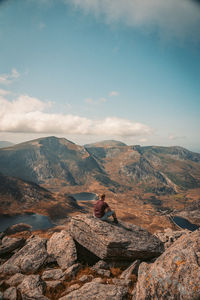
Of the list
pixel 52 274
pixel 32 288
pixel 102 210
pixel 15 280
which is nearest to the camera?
pixel 32 288

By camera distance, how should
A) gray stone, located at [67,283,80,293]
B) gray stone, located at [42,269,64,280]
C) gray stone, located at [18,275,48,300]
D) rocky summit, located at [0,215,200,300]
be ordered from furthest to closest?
gray stone, located at [42,269,64,280] → gray stone, located at [67,283,80,293] → gray stone, located at [18,275,48,300] → rocky summit, located at [0,215,200,300]

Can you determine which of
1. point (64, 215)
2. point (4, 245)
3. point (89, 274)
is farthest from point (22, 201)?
point (89, 274)

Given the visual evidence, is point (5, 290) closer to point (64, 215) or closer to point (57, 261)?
point (57, 261)

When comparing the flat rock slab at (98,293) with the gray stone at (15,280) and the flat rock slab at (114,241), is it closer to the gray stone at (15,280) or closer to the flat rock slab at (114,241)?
the flat rock slab at (114,241)

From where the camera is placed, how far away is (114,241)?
1645 centimetres

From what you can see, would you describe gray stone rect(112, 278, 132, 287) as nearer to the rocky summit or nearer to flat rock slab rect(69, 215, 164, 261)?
the rocky summit

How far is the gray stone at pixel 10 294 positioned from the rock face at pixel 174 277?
930 cm

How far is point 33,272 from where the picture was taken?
52.3 feet

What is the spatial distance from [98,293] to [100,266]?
17.5 ft

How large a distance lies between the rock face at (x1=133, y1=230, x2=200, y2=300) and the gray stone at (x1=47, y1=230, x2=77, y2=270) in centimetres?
929

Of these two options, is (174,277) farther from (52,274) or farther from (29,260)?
(29,260)

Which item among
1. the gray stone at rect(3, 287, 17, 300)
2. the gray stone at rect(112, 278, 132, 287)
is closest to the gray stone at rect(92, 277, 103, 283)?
the gray stone at rect(112, 278, 132, 287)

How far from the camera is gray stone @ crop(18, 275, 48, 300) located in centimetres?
1136

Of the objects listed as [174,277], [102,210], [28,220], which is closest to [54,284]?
[102,210]
